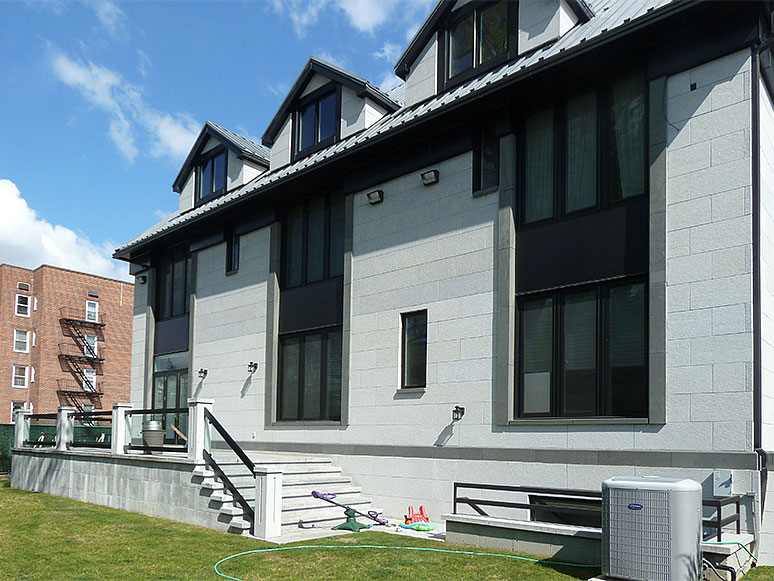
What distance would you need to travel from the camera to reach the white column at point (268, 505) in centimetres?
1134

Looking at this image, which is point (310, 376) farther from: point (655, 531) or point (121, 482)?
point (655, 531)

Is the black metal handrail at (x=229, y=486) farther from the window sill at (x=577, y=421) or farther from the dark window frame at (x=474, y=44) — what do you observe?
the dark window frame at (x=474, y=44)

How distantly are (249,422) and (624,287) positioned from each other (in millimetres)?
9871

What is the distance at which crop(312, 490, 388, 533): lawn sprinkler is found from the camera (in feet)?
39.7

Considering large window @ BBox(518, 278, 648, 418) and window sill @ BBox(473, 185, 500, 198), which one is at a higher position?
window sill @ BBox(473, 185, 500, 198)

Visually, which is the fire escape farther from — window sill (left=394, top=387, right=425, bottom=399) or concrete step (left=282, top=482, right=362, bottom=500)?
window sill (left=394, top=387, right=425, bottom=399)

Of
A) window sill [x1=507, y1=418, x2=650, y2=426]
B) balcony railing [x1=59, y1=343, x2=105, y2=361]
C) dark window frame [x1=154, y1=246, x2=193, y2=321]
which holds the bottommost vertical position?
window sill [x1=507, y1=418, x2=650, y2=426]

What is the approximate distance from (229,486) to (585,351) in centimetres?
620

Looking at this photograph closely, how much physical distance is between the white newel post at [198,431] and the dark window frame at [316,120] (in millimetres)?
6988

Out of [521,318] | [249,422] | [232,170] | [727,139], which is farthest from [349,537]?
[232,170]

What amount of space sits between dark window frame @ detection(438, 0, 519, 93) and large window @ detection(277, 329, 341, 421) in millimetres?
5593

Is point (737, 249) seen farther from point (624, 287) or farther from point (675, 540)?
point (675, 540)

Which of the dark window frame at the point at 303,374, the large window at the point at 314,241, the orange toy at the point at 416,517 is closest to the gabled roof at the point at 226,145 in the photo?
the large window at the point at 314,241

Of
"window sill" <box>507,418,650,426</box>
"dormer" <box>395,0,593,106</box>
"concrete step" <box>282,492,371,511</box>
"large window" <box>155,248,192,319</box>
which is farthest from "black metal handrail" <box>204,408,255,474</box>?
"large window" <box>155,248,192,319</box>
